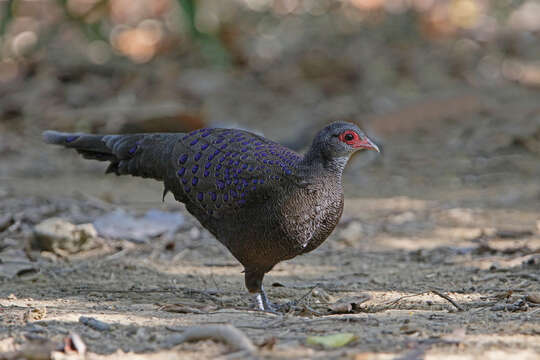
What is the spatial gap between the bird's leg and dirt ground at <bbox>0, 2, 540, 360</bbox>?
83 mm

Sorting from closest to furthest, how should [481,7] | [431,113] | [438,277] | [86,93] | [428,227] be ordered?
[438,277], [428,227], [431,113], [86,93], [481,7]

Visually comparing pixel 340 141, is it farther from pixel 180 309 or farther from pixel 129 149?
pixel 129 149

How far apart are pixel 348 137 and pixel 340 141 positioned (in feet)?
0.16

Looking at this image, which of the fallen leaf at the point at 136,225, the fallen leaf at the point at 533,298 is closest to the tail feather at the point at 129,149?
the fallen leaf at the point at 136,225

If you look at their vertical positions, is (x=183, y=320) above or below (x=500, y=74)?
below

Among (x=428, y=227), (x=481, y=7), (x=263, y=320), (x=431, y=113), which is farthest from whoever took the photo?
(x=481, y=7)

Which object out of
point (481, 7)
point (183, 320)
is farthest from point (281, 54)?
point (183, 320)

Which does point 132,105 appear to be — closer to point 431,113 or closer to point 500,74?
point 431,113

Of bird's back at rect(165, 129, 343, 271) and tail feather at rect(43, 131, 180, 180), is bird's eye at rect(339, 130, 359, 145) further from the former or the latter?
tail feather at rect(43, 131, 180, 180)

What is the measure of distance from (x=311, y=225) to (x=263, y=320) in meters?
0.69

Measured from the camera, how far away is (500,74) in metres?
12.0

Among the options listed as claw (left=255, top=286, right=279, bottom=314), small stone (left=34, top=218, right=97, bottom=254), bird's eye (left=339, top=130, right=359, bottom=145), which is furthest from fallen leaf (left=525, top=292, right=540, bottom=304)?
small stone (left=34, top=218, right=97, bottom=254)

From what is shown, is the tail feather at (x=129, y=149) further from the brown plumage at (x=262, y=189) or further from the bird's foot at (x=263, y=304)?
the bird's foot at (x=263, y=304)

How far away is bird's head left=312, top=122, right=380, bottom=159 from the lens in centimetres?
404
